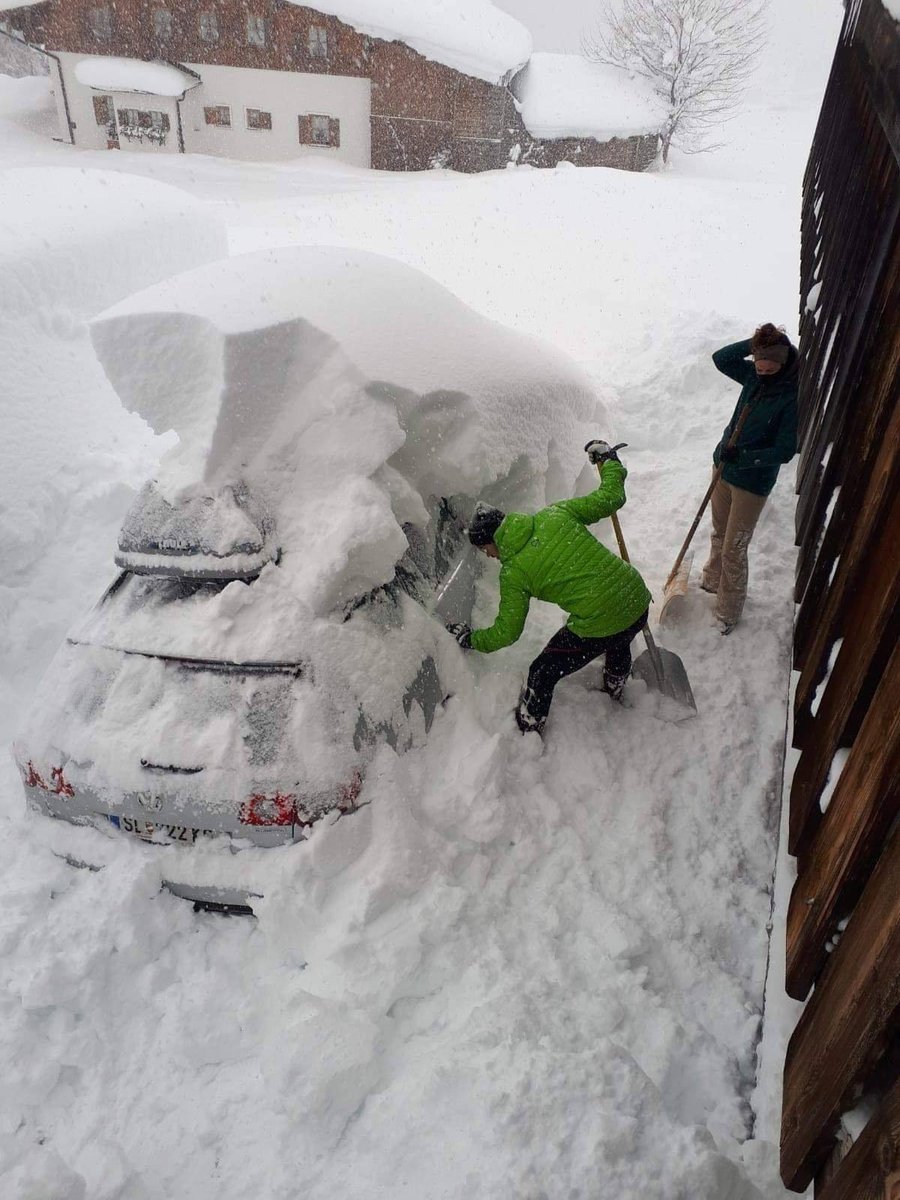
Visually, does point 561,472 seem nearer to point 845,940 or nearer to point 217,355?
point 217,355

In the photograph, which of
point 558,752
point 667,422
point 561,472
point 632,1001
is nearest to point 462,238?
point 667,422

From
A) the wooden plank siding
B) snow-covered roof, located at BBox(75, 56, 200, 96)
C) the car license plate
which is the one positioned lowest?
the car license plate

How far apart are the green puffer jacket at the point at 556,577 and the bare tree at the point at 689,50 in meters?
31.1

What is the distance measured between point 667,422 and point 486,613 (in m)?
3.33

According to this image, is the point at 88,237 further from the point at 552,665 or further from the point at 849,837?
the point at 849,837

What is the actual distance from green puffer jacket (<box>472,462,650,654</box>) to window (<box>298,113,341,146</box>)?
2649 cm

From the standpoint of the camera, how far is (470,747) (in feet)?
10.2

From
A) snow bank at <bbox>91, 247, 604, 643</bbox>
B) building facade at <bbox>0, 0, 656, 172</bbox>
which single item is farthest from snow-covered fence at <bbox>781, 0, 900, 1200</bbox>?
building facade at <bbox>0, 0, 656, 172</bbox>

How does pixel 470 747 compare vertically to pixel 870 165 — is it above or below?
below

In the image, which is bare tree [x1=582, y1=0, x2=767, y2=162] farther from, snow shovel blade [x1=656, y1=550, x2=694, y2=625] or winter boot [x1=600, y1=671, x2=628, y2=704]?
winter boot [x1=600, y1=671, x2=628, y2=704]

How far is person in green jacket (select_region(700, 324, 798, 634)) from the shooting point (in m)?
3.75

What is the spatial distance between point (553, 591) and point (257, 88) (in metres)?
27.4

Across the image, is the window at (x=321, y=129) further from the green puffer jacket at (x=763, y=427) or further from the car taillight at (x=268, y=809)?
the car taillight at (x=268, y=809)

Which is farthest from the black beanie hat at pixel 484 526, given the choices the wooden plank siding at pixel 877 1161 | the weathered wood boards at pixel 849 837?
the wooden plank siding at pixel 877 1161
